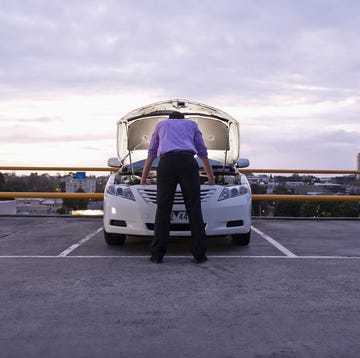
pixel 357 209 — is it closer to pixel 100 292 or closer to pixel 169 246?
pixel 169 246

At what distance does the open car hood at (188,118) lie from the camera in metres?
8.10

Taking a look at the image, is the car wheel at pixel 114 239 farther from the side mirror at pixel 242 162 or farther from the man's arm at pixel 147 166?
the side mirror at pixel 242 162

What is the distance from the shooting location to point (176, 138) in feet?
20.0

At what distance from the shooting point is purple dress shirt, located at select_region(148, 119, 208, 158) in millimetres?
6082

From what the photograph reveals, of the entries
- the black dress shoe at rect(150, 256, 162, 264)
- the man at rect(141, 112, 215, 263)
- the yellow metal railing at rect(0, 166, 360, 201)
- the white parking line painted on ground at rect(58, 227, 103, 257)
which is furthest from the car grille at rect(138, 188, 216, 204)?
the yellow metal railing at rect(0, 166, 360, 201)

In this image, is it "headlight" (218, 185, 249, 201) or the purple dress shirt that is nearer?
the purple dress shirt

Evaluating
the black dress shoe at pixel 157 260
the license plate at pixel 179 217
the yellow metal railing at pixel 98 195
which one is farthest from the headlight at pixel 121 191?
the yellow metal railing at pixel 98 195

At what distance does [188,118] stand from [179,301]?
463 centimetres

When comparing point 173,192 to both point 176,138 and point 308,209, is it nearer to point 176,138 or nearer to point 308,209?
point 176,138

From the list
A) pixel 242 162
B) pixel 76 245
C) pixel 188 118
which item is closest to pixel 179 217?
pixel 76 245

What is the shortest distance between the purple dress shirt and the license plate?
835mm

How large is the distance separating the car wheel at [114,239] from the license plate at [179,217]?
110cm

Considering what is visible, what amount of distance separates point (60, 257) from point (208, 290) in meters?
2.50

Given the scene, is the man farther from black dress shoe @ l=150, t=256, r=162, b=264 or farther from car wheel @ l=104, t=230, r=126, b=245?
car wheel @ l=104, t=230, r=126, b=245
